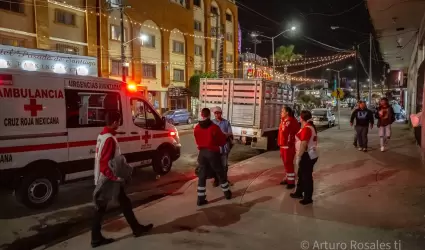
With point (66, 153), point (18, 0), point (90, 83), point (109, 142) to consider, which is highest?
point (18, 0)

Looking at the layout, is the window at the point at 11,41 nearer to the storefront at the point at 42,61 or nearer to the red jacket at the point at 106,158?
the storefront at the point at 42,61

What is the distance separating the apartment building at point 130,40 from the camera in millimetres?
19562

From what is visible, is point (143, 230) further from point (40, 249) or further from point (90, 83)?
point (90, 83)

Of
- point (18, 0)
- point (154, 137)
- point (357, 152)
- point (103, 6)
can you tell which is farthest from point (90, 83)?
point (103, 6)

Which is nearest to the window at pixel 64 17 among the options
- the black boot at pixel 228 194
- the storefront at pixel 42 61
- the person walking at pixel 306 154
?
the storefront at pixel 42 61

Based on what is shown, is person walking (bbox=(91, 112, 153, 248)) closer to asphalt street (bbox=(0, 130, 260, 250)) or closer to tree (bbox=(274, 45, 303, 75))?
asphalt street (bbox=(0, 130, 260, 250))

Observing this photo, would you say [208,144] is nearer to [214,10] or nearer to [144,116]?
[144,116]

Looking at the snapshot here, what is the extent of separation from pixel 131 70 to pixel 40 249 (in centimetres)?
2924

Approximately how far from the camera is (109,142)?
4758mm

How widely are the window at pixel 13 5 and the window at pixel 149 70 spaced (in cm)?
1288

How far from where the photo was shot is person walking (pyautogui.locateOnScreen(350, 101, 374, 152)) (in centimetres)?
1235

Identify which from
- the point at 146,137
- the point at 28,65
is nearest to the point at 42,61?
the point at 28,65

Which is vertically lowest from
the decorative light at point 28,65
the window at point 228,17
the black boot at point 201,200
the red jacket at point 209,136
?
the black boot at point 201,200

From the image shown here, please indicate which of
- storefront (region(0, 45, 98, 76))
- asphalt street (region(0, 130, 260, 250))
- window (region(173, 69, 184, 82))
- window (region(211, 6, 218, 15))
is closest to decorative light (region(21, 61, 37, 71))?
storefront (region(0, 45, 98, 76))
